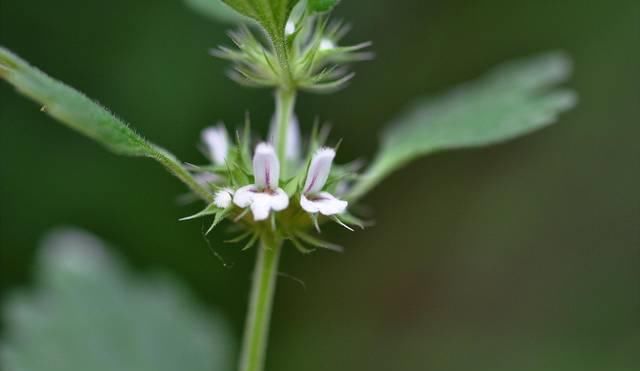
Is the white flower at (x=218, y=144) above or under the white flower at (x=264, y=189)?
above

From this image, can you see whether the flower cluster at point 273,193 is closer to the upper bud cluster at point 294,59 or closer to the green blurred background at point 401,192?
the upper bud cluster at point 294,59

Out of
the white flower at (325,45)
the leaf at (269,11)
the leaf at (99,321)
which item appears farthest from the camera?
the leaf at (99,321)

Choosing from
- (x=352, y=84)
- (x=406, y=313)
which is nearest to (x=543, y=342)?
(x=406, y=313)

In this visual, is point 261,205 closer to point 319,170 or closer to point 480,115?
point 319,170

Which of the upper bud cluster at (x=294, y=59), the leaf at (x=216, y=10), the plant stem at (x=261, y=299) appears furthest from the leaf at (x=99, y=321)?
the upper bud cluster at (x=294, y=59)

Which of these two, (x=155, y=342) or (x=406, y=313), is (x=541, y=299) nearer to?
(x=406, y=313)

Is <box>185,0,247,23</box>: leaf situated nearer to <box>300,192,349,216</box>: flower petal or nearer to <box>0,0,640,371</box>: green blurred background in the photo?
<box>300,192,349,216</box>: flower petal
